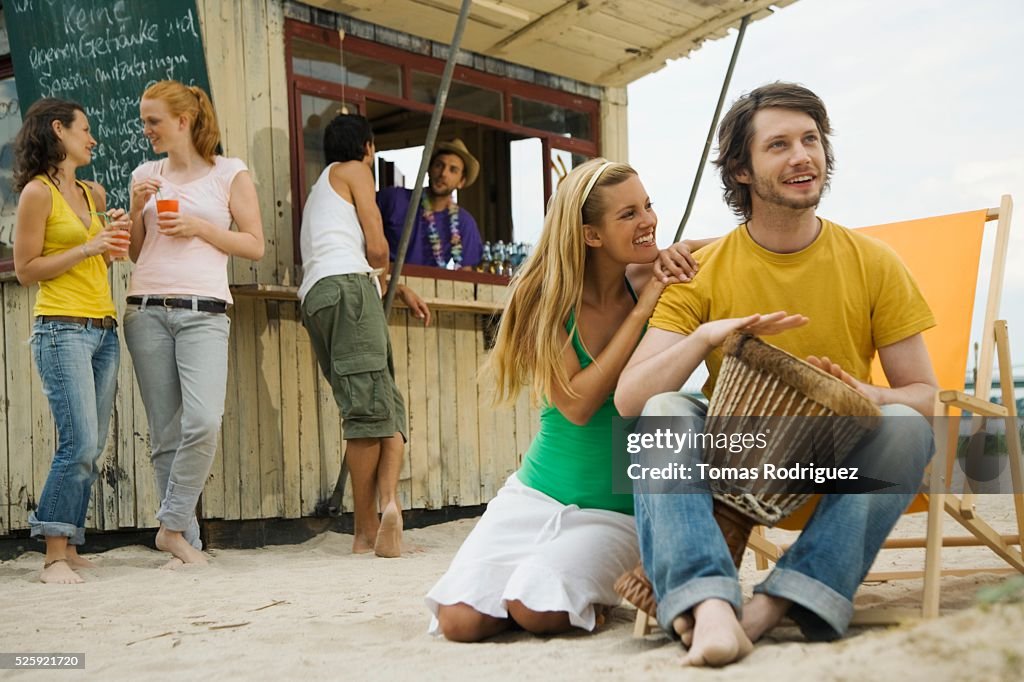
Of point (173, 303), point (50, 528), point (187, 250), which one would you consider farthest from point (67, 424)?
point (187, 250)

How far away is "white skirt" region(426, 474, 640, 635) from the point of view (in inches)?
105

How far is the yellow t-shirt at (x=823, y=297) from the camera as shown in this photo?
2658 millimetres

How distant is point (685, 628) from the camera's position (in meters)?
2.18

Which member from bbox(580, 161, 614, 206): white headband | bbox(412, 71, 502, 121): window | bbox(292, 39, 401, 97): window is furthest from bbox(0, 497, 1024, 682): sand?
bbox(412, 71, 502, 121): window

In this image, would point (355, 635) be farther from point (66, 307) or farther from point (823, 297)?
point (66, 307)

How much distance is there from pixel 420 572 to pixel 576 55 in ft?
10.8

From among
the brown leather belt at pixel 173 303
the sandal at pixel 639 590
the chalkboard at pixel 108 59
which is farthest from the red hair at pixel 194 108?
the sandal at pixel 639 590

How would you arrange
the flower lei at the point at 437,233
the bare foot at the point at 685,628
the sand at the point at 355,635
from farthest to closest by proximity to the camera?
the flower lei at the point at 437,233
the bare foot at the point at 685,628
the sand at the point at 355,635

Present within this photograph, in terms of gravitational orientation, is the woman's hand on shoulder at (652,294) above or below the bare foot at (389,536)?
above

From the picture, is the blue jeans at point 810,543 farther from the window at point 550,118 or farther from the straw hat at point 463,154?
the window at point 550,118

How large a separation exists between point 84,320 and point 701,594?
284 centimetres

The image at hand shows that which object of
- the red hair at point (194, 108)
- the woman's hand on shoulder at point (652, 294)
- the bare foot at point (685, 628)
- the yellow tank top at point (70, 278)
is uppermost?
the red hair at point (194, 108)

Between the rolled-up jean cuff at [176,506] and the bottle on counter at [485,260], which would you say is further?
the bottle on counter at [485,260]

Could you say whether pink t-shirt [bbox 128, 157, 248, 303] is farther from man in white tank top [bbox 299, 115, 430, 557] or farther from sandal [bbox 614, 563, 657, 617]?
sandal [bbox 614, 563, 657, 617]
